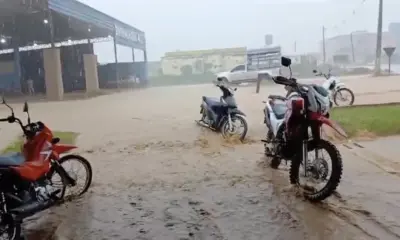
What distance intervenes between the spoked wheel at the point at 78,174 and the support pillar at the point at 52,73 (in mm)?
18679

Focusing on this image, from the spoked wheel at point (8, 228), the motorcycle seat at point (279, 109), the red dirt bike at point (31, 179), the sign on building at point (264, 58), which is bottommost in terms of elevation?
the spoked wheel at point (8, 228)

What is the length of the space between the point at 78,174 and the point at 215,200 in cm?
168

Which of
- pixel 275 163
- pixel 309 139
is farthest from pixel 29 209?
pixel 275 163

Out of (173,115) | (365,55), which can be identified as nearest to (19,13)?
(173,115)

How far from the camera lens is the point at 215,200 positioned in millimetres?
5148

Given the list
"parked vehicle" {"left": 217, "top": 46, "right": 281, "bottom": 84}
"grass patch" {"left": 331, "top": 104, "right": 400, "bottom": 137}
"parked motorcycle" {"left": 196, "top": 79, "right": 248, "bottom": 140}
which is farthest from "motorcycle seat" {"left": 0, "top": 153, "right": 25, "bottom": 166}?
"parked vehicle" {"left": 217, "top": 46, "right": 281, "bottom": 84}

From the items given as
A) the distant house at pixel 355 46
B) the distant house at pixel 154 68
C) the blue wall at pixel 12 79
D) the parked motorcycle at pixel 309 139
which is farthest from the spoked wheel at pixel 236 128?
the distant house at pixel 355 46

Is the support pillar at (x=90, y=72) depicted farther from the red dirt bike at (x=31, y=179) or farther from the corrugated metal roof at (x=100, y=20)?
the red dirt bike at (x=31, y=179)

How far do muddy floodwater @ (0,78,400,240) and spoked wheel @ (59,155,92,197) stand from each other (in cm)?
18

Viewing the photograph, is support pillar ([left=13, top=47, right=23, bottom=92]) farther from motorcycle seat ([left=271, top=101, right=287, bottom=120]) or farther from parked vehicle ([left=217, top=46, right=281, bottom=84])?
motorcycle seat ([left=271, top=101, right=287, bottom=120])

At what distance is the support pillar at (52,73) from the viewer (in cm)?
2309

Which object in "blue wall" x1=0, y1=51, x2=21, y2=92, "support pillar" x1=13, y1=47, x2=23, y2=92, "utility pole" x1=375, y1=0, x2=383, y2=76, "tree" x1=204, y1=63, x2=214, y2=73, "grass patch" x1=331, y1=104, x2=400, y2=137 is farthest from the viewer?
"tree" x1=204, y1=63, x2=214, y2=73

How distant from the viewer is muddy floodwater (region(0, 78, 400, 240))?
4203mm

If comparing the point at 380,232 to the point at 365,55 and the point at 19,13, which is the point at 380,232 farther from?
the point at 365,55
